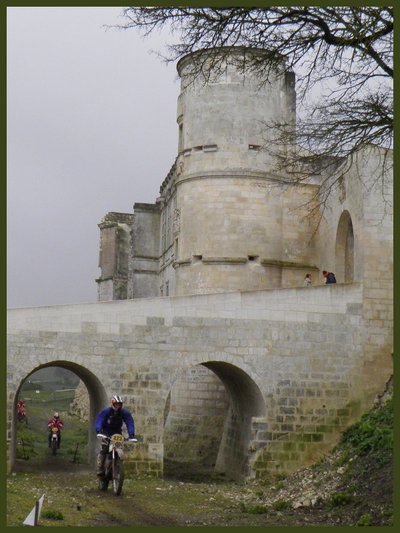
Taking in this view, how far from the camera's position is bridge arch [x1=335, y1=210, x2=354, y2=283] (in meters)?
22.0

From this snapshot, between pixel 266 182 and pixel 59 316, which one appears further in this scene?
pixel 266 182

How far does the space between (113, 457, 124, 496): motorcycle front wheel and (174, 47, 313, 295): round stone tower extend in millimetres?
9565

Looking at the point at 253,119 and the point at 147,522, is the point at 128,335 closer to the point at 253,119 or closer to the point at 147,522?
the point at 147,522

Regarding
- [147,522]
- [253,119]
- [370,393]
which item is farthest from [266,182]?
[147,522]

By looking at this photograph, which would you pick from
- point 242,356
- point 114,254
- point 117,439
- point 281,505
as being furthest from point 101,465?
point 114,254

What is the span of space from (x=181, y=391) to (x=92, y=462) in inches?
174

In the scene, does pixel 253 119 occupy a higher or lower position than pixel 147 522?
higher

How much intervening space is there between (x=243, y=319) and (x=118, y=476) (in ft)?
19.1

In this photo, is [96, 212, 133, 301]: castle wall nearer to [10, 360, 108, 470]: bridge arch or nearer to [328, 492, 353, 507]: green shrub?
[10, 360, 108, 470]: bridge arch

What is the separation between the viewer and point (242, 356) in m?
18.2

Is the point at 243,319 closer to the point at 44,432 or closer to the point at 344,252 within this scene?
the point at 344,252

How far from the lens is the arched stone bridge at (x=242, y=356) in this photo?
1723 centimetres

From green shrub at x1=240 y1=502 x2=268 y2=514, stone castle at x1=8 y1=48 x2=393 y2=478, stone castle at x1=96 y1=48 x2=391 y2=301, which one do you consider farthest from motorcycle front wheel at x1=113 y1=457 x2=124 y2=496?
stone castle at x1=96 y1=48 x2=391 y2=301

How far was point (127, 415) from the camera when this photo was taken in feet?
44.0
